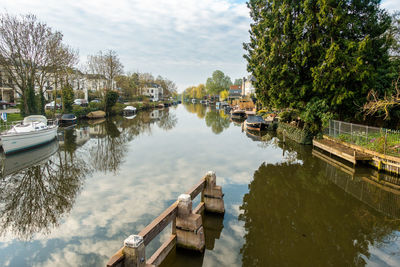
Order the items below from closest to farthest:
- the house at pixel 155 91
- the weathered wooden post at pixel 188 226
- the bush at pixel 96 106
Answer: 1. the weathered wooden post at pixel 188 226
2. the bush at pixel 96 106
3. the house at pixel 155 91

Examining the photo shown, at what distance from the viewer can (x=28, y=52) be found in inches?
1075

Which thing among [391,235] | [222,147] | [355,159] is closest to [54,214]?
[391,235]

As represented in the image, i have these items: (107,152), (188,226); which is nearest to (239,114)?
(107,152)

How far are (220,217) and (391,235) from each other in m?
5.41

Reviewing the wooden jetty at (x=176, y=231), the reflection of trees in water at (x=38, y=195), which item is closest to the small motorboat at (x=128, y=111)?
the reflection of trees in water at (x=38, y=195)

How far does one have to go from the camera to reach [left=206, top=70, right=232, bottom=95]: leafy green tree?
4884 inches

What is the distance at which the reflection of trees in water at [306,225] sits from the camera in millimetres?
6258

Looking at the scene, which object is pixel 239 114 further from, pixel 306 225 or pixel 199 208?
pixel 199 208

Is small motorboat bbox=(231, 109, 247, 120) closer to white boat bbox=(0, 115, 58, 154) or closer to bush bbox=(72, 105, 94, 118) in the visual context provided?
bush bbox=(72, 105, 94, 118)

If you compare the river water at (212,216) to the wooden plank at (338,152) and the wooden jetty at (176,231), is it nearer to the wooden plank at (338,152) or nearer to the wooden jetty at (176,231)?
the wooden jetty at (176,231)

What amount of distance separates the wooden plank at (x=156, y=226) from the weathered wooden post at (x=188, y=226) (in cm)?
21

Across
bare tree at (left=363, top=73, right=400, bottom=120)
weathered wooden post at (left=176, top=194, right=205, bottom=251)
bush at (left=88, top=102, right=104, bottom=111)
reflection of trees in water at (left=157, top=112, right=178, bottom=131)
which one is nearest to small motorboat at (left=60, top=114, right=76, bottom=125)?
bush at (left=88, top=102, right=104, bottom=111)

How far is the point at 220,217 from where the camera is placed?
8.30 metres

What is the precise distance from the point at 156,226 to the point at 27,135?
17447 mm
